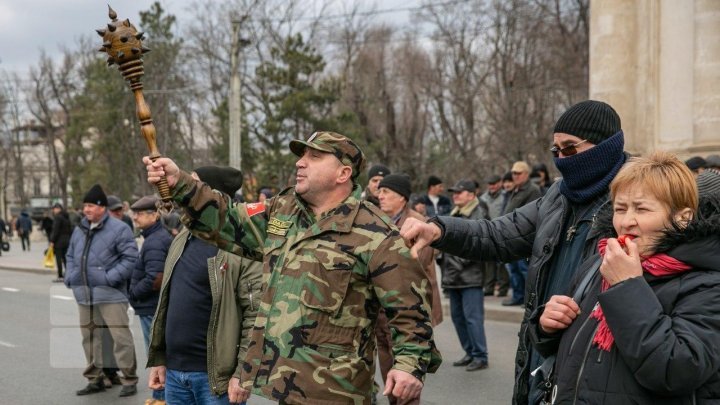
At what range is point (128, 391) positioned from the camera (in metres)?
7.97

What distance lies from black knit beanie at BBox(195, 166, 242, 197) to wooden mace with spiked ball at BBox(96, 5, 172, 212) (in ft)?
4.15

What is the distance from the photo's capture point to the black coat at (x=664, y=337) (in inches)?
97.3

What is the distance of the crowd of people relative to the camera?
8.48 ft

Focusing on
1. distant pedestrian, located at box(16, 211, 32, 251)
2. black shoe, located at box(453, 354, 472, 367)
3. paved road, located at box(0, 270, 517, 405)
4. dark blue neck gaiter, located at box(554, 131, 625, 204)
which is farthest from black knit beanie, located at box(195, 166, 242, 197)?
distant pedestrian, located at box(16, 211, 32, 251)

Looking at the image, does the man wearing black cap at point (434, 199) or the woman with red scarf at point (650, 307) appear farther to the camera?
the man wearing black cap at point (434, 199)

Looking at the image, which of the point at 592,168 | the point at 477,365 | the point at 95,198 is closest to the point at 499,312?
the point at 477,365

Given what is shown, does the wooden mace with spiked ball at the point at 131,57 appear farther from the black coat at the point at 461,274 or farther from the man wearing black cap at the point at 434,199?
the man wearing black cap at the point at 434,199

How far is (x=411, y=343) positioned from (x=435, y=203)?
10398 millimetres

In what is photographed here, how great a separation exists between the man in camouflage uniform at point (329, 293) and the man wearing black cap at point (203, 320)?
1.04 meters

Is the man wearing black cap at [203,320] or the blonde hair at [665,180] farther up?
the blonde hair at [665,180]

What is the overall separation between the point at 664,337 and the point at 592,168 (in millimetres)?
1079

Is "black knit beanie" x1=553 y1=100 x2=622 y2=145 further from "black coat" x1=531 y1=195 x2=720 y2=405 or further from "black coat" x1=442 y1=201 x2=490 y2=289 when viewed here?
"black coat" x1=442 y1=201 x2=490 y2=289

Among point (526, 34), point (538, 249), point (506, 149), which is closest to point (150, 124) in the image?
point (538, 249)

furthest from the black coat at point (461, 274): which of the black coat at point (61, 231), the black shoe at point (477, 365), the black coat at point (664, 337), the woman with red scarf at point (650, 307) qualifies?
the black coat at point (61, 231)
